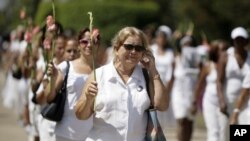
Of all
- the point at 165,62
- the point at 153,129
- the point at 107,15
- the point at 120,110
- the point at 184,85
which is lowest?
the point at 153,129

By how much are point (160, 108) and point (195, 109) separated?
274 inches

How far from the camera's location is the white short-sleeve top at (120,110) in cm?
638

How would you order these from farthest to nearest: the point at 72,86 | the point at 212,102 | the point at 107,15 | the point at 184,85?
the point at 107,15
the point at 184,85
the point at 212,102
the point at 72,86

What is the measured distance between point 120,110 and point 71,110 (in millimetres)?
A: 1781

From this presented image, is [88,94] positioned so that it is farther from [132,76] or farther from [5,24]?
[5,24]

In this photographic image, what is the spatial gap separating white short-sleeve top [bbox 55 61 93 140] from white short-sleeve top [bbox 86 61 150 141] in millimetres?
1470

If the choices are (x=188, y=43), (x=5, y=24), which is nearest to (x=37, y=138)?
(x=188, y=43)

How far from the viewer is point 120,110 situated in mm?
6379

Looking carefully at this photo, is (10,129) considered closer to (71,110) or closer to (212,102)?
(212,102)

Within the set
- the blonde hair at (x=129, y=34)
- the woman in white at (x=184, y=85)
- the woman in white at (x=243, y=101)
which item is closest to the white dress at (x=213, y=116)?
the woman in white at (x=243, y=101)

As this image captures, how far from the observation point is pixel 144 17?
30.5 m

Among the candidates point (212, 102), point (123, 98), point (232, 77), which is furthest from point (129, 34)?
point (212, 102)

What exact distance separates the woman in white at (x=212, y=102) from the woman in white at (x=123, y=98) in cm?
439

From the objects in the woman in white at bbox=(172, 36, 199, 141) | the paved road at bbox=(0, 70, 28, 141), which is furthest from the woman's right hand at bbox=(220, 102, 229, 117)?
the paved road at bbox=(0, 70, 28, 141)
